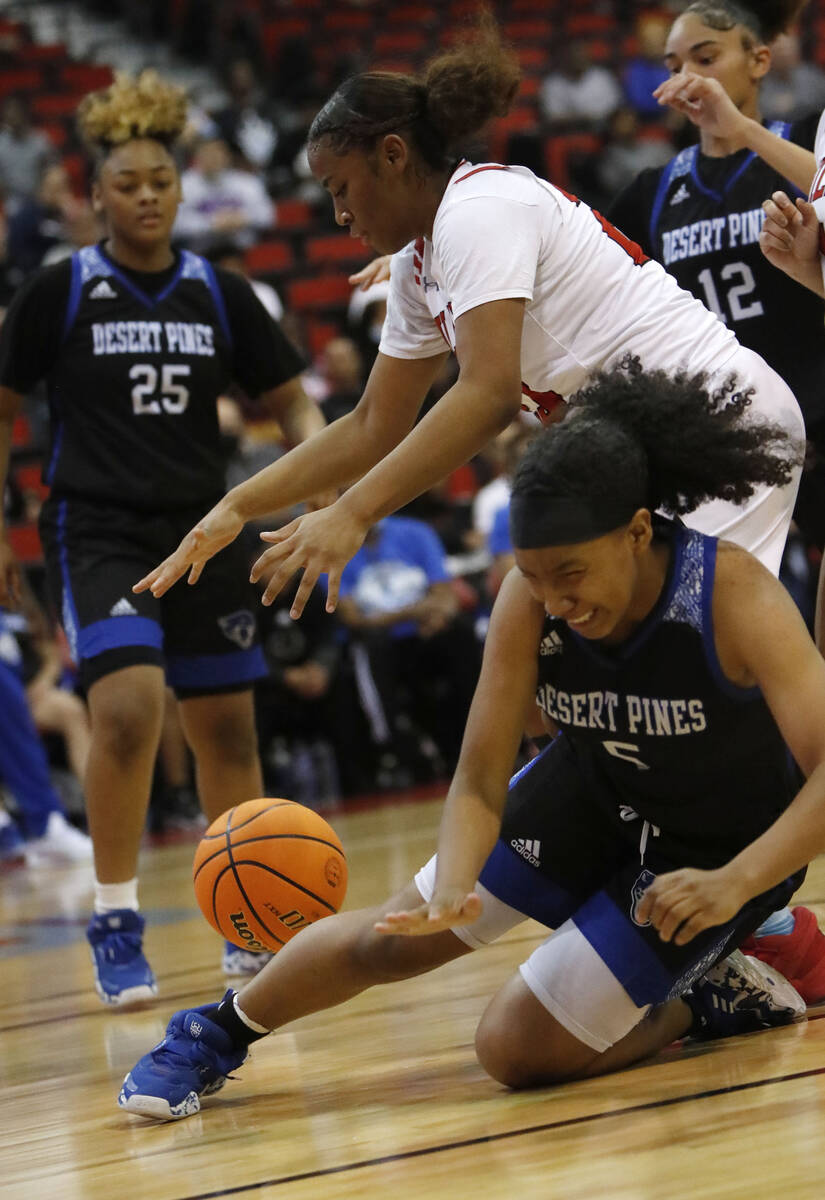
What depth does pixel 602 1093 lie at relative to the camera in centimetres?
281

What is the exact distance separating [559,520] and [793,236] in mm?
1194

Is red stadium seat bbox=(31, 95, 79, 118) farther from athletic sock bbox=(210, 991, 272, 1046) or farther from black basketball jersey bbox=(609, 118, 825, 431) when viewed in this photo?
athletic sock bbox=(210, 991, 272, 1046)

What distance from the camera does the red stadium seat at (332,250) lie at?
Result: 1400 cm

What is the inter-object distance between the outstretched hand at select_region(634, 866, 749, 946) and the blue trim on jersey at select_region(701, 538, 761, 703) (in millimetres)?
366

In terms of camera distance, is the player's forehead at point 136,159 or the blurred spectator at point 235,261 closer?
the player's forehead at point 136,159

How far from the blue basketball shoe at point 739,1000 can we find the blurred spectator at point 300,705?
571 cm

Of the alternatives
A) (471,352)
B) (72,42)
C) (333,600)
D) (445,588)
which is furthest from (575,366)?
(72,42)

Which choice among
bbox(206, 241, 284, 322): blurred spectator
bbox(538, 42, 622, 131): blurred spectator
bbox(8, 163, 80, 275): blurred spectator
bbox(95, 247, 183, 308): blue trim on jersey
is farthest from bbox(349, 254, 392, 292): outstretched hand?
bbox(538, 42, 622, 131): blurred spectator

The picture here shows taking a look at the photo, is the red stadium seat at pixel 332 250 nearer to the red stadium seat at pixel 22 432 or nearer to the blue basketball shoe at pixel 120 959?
the red stadium seat at pixel 22 432

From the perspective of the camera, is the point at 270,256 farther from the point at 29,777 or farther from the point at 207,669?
the point at 207,669

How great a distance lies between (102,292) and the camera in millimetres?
4656

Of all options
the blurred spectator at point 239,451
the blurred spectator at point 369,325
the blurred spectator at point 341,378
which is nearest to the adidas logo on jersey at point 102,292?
the blurred spectator at point 239,451

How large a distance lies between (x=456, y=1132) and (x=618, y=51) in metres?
17.0

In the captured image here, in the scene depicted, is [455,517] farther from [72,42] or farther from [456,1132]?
[72,42]
